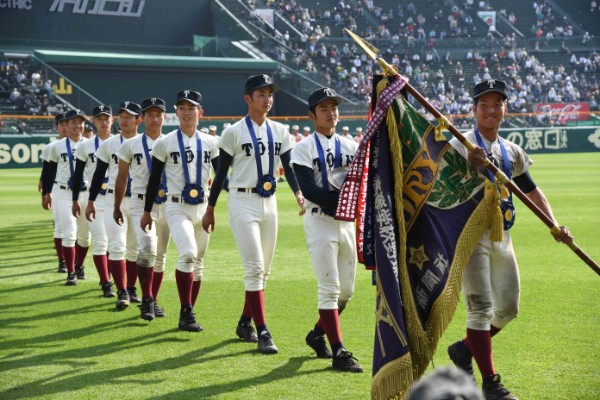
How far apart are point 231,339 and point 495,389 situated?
3.11 metres

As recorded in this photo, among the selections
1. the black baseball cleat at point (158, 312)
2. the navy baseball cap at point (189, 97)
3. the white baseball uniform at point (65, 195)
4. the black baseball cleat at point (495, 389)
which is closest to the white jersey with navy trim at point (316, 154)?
the navy baseball cap at point (189, 97)

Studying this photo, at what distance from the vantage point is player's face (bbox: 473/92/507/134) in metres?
6.26

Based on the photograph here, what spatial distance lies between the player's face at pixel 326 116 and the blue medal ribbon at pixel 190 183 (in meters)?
1.94

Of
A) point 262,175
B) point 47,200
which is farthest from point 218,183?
point 47,200

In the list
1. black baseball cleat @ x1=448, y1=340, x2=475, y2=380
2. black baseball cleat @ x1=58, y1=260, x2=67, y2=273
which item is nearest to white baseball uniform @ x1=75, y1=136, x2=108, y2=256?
black baseball cleat @ x1=58, y1=260, x2=67, y2=273

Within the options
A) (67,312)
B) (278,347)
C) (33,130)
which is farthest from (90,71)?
(278,347)

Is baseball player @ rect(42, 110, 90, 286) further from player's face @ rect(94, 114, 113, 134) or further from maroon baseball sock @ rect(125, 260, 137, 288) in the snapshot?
maroon baseball sock @ rect(125, 260, 137, 288)

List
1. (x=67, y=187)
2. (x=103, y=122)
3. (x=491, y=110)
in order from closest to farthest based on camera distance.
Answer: (x=491, y=110) → (x=103, y=122) → (x=67, y=187)

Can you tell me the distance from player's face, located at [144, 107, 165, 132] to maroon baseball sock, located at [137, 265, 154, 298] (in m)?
1.71

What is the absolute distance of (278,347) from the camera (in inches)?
303

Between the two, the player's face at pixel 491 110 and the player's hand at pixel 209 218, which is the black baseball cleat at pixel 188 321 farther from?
the player's face at pixel 491 110

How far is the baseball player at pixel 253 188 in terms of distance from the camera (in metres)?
7.74

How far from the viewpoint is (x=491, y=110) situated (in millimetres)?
6262

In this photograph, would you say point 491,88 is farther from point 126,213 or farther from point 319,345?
point 126,213
